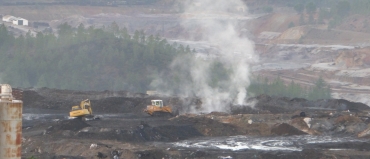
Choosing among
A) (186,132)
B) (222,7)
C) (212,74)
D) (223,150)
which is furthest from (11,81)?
(222,7)

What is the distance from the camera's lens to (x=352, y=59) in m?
109

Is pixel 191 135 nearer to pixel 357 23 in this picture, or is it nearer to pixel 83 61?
pixel 83 61

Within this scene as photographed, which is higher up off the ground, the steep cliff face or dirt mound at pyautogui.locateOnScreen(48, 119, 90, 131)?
the steep cliff face

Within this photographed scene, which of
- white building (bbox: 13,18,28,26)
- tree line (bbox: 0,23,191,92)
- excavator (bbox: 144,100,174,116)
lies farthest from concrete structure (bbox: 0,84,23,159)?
white building (bbox: 13,18,28,26)

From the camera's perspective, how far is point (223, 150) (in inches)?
1416

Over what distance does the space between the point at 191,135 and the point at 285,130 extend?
16.6 ft

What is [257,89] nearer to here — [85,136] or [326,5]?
[85,136]

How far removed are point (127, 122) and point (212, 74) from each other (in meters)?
38.8

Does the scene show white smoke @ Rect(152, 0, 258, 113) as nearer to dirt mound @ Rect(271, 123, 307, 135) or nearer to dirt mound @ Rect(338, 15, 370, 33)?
dirt mound @ Rect(271, 123, 307, 135)

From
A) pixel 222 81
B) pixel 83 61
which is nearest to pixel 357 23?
pixel 83 61

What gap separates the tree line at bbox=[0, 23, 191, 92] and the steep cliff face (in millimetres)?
25241

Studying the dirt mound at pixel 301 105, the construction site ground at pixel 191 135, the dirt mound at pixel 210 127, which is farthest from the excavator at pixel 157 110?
the dirt mound at pixel 301 105

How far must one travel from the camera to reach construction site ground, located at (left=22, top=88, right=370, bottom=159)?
34094 mm

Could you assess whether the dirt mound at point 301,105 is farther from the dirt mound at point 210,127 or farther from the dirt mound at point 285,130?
the dirt mound at point 285,130
